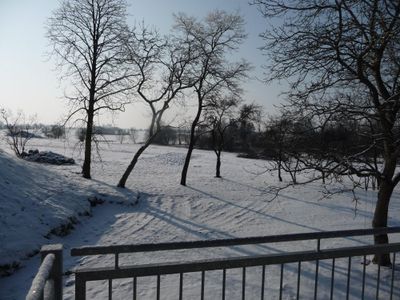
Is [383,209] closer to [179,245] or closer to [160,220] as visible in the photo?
[179,245]

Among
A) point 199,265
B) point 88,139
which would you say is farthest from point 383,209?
point 88,139

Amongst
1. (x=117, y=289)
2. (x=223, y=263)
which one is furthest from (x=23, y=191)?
(x=223, y=263)

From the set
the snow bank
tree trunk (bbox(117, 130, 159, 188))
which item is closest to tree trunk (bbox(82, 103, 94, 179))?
the snow bank

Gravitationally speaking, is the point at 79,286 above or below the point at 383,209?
above

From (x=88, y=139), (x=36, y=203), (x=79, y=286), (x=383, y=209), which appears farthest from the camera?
(x=88, y=139)

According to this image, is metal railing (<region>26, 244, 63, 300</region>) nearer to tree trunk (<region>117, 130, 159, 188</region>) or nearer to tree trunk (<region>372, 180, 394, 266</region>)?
tree trunk (<region>372, 180, 394, 266</region>)

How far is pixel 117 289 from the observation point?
24.2ft

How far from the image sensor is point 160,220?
1423 cm

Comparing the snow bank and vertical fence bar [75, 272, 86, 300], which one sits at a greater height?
vertical fence bar [75, 272, 86, 300]

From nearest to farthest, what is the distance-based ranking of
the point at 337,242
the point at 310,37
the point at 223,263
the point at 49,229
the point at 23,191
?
the point at 223,263
the point at 310,37
the point at 49,229
the point at 337,242
the point at 23,191

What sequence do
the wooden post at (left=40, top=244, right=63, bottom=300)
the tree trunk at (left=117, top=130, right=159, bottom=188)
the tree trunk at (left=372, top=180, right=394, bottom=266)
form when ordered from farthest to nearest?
the tree trunk at (left=117, top=130, right=159, bottom=188) < the tree trunk at (left=372, top=180, right=394, bottom=266) < the wooden post at (left=40, top=244, right=63, bottom=300)

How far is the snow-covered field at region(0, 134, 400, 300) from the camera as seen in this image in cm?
782

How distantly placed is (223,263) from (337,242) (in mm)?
9746

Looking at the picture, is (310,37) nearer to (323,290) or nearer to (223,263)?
(323,290)
